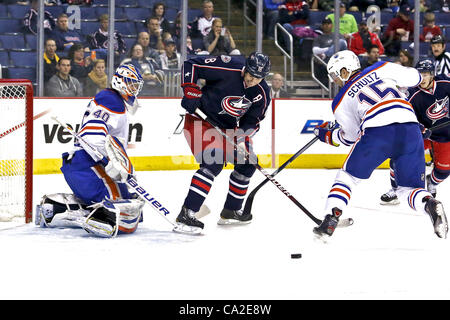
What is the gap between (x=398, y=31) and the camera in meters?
9.04

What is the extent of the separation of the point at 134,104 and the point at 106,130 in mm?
330

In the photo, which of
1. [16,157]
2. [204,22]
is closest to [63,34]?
[204,22]

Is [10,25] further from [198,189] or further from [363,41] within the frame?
[363,41]

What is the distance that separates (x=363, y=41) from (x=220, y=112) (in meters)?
4.46

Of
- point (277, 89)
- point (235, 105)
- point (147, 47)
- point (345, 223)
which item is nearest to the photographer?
point (235, 105)

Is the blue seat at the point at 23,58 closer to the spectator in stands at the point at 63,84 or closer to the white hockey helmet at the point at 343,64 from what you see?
the spectator in stands at the point at 63,84

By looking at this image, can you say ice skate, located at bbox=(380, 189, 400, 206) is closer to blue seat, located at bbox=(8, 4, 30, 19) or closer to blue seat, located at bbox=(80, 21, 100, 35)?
blue seat, located at bbox=(80, 21, 100, 35)

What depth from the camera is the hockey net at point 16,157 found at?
4934mm

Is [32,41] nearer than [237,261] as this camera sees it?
No

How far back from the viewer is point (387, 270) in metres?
3.80

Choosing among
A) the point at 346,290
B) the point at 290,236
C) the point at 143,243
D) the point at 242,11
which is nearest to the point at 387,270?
the point at 346,290

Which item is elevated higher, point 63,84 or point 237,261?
point 63,84

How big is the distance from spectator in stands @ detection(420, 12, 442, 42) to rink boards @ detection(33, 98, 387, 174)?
1.46 meters

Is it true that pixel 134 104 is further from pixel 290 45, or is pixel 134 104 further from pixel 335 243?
pixel 290 45
